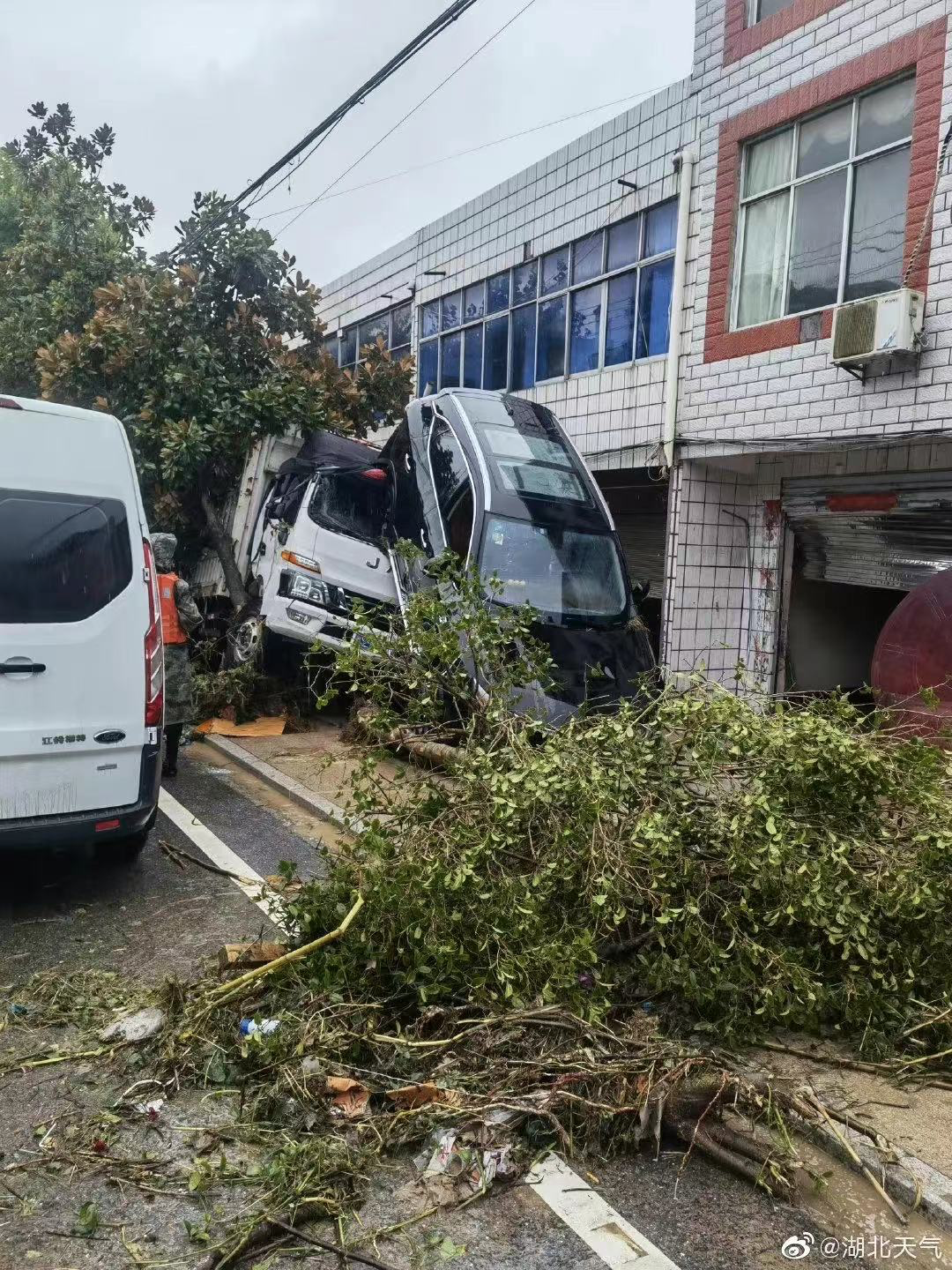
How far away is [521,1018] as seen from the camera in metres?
3.56

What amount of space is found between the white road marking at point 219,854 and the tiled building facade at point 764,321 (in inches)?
183

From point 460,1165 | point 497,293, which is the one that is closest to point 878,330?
point 460,1165

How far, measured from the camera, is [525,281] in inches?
579

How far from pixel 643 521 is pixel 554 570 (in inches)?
181

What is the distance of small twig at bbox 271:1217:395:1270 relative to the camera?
8.95 ft

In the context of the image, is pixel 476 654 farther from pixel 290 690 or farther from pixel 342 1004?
pixel 290 690

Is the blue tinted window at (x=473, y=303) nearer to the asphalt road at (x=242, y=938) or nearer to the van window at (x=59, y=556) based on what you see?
the asphalt road at (x=242, y=938)

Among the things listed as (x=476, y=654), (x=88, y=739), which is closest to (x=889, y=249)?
(x=476, y=654)

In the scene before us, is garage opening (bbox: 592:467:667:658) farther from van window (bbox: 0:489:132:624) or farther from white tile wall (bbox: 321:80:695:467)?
van window (bbox: 0:489:132:624)

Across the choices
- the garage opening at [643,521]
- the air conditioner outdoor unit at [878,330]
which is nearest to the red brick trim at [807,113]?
the air conditioner outdoor unit at [878,330]

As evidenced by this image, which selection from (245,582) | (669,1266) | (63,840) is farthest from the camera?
(245,582)

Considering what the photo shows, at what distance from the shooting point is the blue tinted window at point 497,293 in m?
15.2

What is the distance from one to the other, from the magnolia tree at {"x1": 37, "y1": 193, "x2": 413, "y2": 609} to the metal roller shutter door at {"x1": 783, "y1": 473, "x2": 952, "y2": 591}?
217 inches

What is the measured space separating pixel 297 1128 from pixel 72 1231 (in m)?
0.71
